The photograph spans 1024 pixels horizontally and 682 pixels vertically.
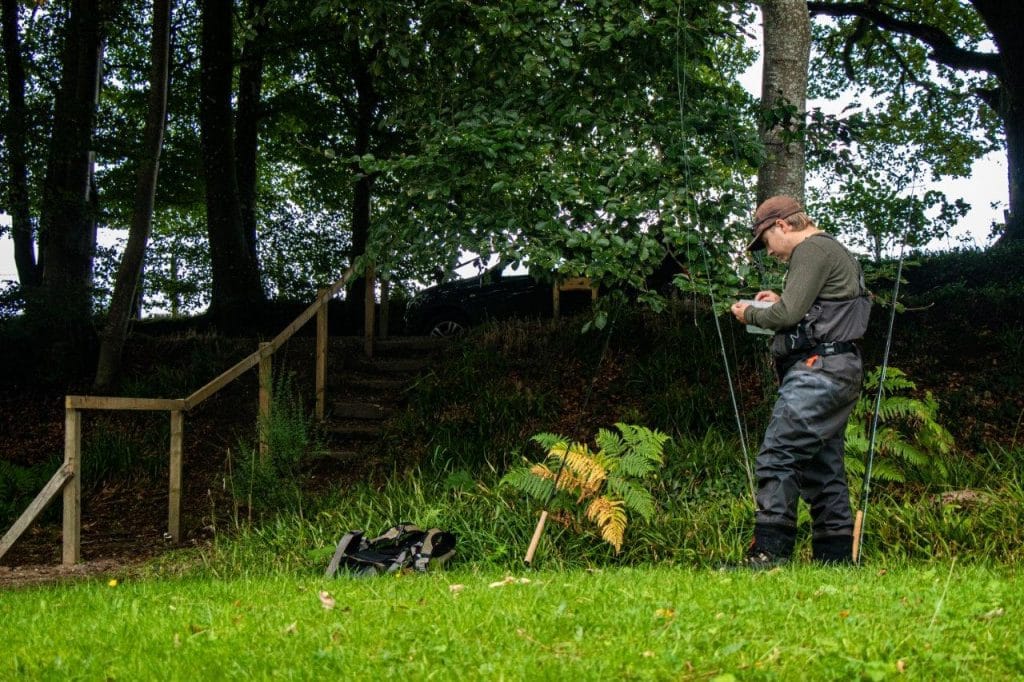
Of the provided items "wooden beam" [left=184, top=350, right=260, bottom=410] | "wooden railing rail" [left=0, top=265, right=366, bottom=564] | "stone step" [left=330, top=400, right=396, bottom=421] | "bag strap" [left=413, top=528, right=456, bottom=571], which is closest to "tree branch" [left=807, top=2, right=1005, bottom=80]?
"stone step" [left=330, top=400, right=396, bottom=421]

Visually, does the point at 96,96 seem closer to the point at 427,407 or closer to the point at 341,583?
the point at 427,407

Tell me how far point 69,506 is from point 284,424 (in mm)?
1999

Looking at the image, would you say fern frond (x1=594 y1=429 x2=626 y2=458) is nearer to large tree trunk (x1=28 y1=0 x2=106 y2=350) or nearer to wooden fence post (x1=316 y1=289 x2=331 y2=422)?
wooden fence post (x1=316 y1=289 x2=331 y2=422)

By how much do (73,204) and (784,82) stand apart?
9.55 metres

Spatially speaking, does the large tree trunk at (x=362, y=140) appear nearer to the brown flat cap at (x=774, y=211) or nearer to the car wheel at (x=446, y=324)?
the car wheel at (x=446, y=324)

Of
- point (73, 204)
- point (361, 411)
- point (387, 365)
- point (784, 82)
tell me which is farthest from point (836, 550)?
point (73, 204)

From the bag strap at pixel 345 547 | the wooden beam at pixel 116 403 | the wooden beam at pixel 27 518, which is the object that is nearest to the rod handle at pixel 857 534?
the bag strap at pixel 345 547

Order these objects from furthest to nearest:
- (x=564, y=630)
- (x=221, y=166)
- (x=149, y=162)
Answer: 1. (x=221, y=166)
2. (x=149, y=162)
3. (x=564, y=630)

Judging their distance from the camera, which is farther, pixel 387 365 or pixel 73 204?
pixel 73 204

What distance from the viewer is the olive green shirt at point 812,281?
4.90 meters

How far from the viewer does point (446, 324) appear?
14.5m

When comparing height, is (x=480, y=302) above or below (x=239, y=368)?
above

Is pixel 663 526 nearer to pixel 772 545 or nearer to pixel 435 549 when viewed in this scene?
pixel 435 549

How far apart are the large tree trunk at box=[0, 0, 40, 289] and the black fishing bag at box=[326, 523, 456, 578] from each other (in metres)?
8.51
